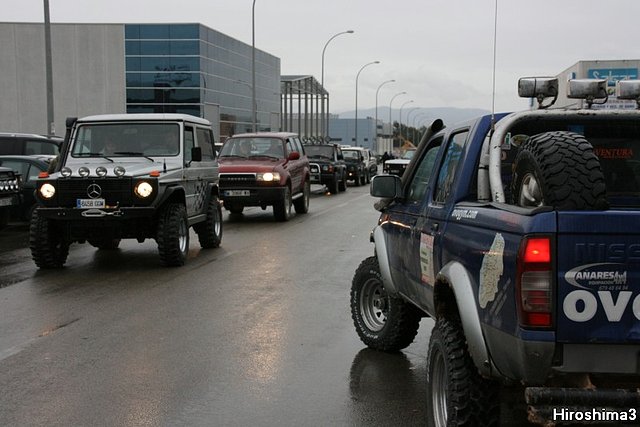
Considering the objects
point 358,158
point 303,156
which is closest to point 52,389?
point 303,156

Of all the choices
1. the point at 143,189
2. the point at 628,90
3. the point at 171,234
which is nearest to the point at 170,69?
the point at 171,234

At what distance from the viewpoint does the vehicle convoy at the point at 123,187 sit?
10.5m

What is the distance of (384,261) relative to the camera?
237 inches

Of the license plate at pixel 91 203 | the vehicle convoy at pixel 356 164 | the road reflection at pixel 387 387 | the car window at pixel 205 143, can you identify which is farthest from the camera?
the vehicle convoy at pixel 356 164

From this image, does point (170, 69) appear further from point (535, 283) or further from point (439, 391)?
point (535, 283)

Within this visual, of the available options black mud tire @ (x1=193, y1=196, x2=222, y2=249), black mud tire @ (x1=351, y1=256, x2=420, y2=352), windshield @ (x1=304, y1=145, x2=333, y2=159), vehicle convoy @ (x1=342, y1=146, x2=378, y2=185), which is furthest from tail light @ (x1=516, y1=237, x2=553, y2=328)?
vehicle convoy @ (x1=342, y1=146, x2=378, y2=185)

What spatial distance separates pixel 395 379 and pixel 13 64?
250 ft

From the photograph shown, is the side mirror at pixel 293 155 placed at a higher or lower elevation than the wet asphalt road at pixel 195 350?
higher

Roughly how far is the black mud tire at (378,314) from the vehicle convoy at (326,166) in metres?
23.9

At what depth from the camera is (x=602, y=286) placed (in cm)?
332

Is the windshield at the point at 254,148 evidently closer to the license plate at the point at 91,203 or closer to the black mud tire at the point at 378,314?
the license plate at the point at 91,203

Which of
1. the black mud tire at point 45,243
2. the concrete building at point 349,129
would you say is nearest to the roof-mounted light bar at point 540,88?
the black mud tire at point 45,243

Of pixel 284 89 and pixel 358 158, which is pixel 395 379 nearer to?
pixel 358 158

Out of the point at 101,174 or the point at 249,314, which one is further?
the point at 101,174
